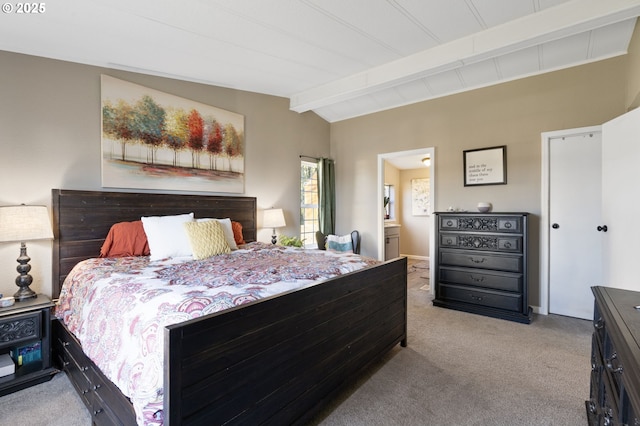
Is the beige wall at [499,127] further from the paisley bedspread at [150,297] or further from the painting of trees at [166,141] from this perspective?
the paisley bedspread at [150,297]

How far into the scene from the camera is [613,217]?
2637 millimetres

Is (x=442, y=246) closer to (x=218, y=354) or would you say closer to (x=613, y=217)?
(x=613, y=217)

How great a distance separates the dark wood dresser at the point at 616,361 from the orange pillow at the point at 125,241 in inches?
124

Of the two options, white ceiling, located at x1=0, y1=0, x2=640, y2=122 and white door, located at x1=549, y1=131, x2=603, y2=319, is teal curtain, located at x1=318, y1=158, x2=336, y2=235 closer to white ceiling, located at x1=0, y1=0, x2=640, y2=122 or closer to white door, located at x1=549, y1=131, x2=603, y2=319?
white ceiling, located at x1=0, y1=0, x2=640, y2=122

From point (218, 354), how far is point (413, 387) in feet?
4.92

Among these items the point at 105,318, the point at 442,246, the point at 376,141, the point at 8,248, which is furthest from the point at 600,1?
the point at 8,248

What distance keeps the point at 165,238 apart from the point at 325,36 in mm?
2258

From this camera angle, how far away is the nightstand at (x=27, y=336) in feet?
6.83

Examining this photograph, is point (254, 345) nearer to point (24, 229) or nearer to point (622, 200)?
point (24, 229)

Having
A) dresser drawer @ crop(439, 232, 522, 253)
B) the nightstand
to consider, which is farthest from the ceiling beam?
the nightstand

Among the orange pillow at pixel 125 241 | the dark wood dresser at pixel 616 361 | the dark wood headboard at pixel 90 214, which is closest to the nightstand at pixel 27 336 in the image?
the dark wood headboard at pixel 90 214

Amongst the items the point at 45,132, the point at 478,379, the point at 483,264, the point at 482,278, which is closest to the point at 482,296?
the point at 482,278

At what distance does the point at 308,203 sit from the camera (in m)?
5.02

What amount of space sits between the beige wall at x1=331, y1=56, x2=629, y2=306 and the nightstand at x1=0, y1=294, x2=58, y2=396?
3.93m
